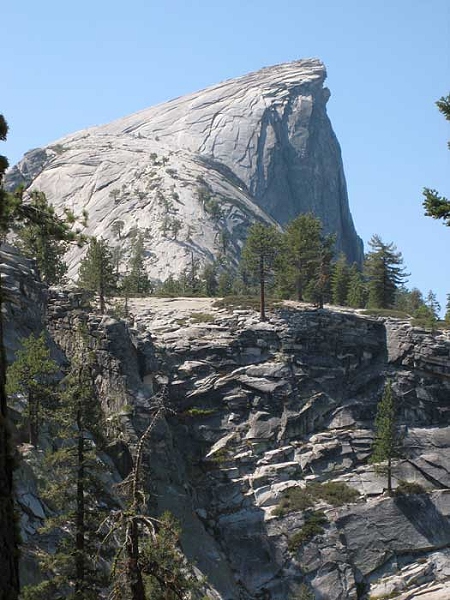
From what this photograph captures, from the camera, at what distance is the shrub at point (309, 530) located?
68.8 m

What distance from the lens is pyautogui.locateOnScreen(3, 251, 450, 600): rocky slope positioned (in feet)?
220

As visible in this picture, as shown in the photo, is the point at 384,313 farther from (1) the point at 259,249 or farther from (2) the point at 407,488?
(2) the point at 407,488

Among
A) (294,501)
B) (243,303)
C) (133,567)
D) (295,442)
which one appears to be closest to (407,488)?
(294,501)

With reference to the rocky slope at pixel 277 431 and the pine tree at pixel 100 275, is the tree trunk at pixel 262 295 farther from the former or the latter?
the pine tree at pixel 100 275

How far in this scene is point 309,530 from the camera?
69.2 metres

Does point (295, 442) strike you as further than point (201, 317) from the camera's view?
No

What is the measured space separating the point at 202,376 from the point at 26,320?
21521 millimetres

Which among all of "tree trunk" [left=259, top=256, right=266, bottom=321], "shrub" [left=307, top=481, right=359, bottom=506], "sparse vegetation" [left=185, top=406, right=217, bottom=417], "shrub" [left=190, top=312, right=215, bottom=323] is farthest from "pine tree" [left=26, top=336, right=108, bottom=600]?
"shrub" [left=190, top=312, right=215, bottom=323]

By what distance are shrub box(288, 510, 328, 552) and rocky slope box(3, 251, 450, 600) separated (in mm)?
349

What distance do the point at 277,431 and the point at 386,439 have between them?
32.6 feet

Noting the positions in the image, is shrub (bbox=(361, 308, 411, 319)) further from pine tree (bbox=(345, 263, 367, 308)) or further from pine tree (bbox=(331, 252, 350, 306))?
pine tree (bbox=(331, 252, 350, 306))

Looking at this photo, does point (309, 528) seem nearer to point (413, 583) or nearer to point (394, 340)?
point (413, 583)

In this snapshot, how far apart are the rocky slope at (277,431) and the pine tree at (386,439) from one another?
145cm

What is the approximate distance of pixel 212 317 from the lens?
88062 mm
